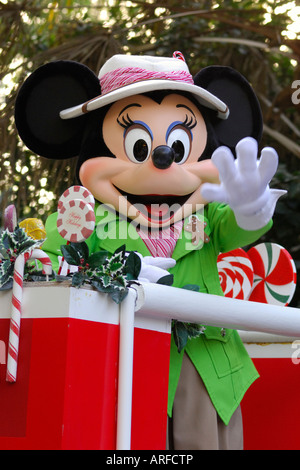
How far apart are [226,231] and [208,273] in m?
0.13

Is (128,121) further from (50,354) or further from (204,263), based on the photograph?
(50,354)

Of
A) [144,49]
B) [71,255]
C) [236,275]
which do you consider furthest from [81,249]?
[144,49]

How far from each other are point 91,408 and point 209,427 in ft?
1.94

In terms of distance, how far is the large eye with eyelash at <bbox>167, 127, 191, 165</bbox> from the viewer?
2230 mm

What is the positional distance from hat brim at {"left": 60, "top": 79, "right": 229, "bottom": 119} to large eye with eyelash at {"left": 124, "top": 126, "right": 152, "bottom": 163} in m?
0.11

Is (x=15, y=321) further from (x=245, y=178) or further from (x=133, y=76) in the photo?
(x=133, y=76)

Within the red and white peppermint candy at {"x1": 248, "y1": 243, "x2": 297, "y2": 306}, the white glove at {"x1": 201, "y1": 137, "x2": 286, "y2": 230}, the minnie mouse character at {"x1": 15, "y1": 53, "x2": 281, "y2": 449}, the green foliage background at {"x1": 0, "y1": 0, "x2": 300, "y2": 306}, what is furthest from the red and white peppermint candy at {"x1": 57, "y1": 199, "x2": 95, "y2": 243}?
the green foliage background at {"x1": 0, "y1": 0, "x2": 300, "y2": 306}

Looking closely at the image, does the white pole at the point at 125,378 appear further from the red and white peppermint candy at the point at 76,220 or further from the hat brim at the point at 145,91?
the hat brim at the point at 145,91

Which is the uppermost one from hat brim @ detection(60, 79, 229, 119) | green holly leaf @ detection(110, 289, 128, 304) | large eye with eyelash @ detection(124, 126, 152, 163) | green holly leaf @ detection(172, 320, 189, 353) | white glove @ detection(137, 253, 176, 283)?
hat brim @ detection(60, 79, 229, 119)

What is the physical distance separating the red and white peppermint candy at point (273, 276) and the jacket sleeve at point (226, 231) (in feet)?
2.09

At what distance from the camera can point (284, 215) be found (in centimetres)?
479

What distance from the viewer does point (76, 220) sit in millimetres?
1672

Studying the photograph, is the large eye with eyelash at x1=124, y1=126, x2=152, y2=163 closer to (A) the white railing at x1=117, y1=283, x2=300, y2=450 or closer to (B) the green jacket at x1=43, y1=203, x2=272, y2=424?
(B) the green jacket at x1=43, y1=203, x2=272, y2=424

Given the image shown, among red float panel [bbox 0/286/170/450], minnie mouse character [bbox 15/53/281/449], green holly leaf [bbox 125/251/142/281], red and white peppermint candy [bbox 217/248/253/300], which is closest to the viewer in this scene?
red float panel [bbox 0/286/170/450]
